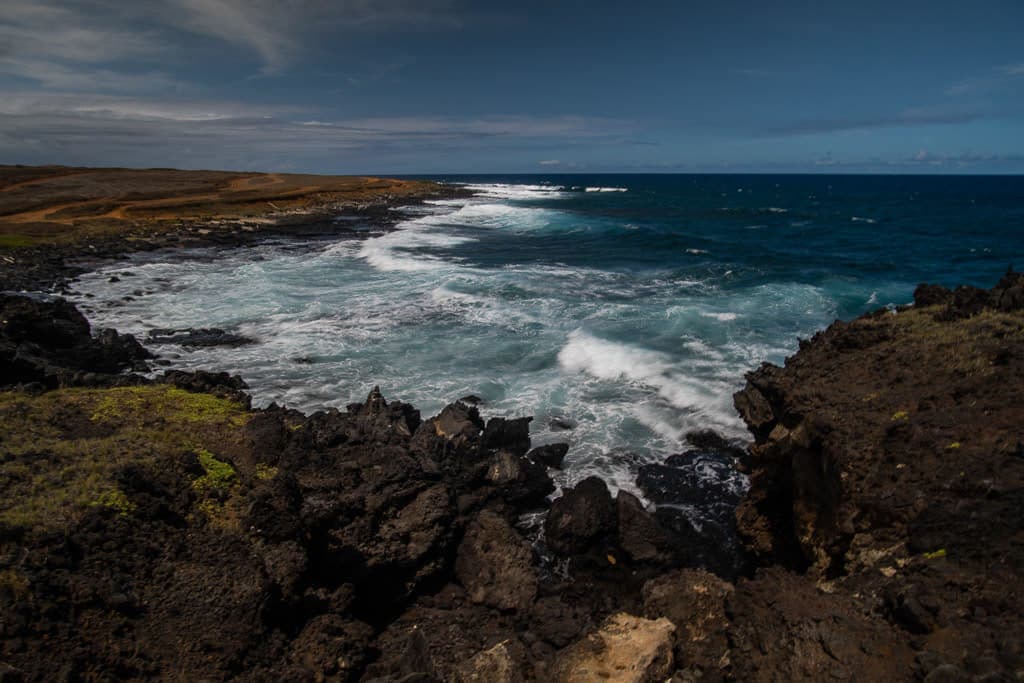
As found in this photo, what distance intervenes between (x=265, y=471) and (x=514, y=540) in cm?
428

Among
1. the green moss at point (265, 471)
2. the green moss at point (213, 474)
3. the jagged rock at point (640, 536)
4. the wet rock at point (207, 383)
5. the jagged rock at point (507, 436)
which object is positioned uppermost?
the green moss at point (213, 474)

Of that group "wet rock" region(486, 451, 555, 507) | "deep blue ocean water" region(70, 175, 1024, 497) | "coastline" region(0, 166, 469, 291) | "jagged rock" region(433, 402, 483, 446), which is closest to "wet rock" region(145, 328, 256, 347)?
"deep blue ocean water" region(70, 175, 1024, 497)

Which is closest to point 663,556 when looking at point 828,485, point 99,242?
point 828,485

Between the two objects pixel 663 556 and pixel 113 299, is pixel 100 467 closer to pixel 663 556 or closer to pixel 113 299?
pixel 663 556

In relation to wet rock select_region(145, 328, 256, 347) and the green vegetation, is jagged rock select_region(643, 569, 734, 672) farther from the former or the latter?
wet rock select_region(145, 328, 256, 347)

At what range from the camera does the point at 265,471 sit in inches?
356

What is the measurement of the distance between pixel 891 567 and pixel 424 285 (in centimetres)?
2729

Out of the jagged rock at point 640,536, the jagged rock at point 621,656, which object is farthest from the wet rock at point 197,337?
the jagged rock at point 621,656

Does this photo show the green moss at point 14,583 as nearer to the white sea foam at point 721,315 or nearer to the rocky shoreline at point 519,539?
the rocky shoreline at point 519,539

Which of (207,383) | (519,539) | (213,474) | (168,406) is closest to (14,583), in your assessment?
(213,474)

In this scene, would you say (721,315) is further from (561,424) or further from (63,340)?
(63,340)

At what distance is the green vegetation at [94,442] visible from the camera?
261 inches

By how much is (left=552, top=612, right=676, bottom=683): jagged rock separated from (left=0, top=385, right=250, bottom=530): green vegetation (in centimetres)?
535

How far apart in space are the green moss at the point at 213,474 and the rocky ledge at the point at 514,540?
5 cm
